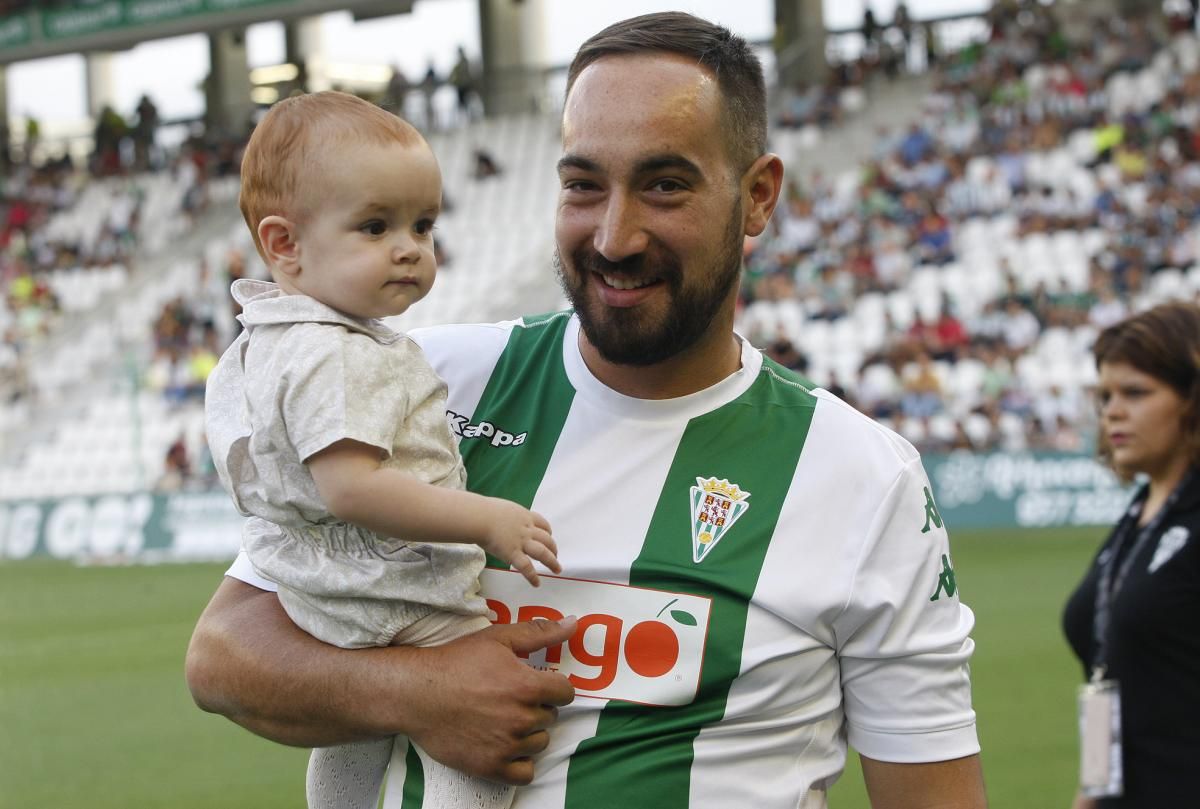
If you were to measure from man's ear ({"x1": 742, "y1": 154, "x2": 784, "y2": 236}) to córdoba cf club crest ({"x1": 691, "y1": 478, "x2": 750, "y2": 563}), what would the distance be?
452mm

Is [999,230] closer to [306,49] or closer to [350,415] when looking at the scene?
[306,49]

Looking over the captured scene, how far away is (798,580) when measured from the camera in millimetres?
2256

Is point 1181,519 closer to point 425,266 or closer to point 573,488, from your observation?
point 573,488

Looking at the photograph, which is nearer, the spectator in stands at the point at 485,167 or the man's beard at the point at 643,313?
the man's beard at the point at 643,313

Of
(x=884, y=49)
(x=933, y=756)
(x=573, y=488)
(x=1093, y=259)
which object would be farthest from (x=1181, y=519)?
(x=884, y=49)

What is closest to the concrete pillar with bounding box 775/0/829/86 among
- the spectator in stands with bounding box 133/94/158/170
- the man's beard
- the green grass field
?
the spectator in stands with bounding box 133/94/158/170

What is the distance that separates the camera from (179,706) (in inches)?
351

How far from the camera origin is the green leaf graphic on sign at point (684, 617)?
2248mm

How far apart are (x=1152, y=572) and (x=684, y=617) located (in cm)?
138

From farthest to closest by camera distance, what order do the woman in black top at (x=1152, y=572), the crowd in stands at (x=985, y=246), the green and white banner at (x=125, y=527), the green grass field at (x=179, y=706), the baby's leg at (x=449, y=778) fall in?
the green and white banner at (x=125, y=527)
the crowd in stands at (x=985, y=246)
the green grass field at (x=179, y=706)
the woman in black top at (x=1152, y=572)
the baby's leg at (x=449, y=778)

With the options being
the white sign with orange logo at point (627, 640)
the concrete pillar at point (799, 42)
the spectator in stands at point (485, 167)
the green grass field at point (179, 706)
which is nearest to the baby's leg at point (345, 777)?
the white sign with orange logo at point (627, 640)

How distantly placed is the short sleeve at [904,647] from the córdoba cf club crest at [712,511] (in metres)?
0.21

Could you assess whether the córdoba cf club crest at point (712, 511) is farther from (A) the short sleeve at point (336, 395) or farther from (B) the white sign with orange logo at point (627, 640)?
(A) the short sleeve at point (336, 395)

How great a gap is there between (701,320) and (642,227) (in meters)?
0.18
